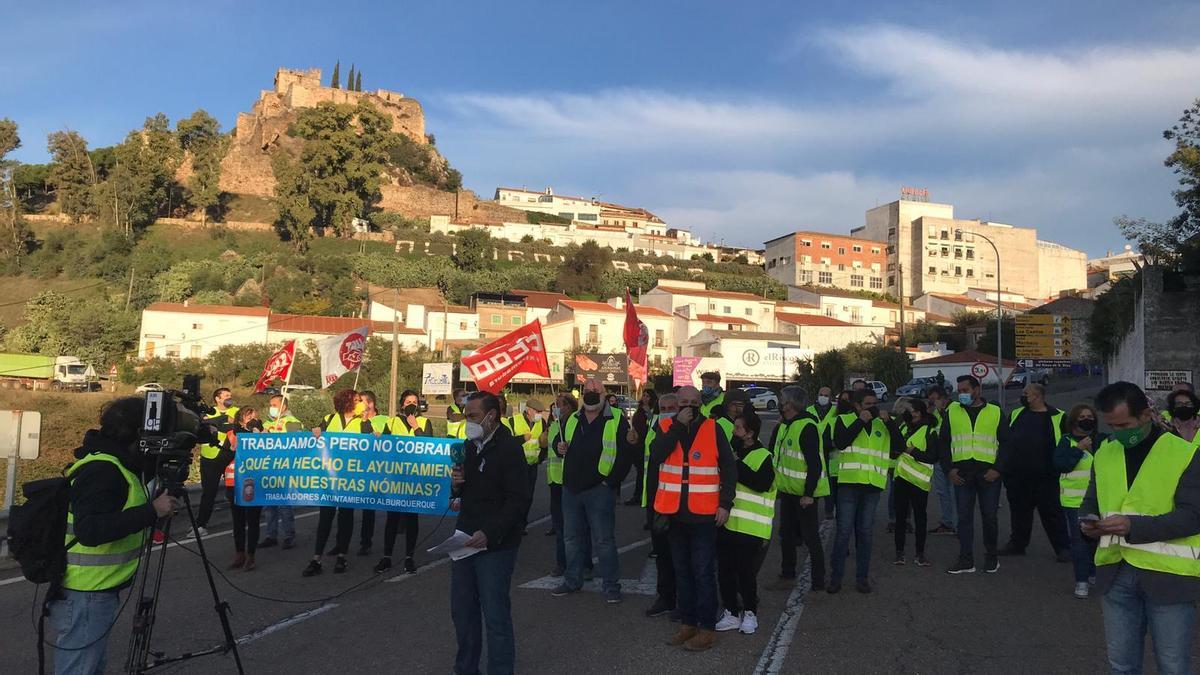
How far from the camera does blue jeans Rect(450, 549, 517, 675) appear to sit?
5.36m

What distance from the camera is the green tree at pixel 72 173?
3610 inches

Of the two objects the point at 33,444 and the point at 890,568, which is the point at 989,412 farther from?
the point at 33,444

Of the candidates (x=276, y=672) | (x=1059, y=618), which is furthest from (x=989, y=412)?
(x=276, y=672)

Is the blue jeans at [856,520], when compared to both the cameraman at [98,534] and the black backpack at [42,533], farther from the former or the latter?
the black backpack at [42,533]

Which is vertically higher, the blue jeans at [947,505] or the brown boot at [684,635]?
the blue jeans at [947,505]

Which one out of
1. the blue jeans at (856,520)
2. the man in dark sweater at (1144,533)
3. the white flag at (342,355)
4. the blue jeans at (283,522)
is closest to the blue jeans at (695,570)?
the blue jeans at (856,520)

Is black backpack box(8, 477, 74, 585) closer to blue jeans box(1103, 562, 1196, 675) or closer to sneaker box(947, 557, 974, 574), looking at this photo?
blue jeans box(1103, 562, 1196, 675)

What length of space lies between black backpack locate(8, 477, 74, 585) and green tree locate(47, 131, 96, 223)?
10137 cm

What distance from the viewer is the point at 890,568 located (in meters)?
9.41

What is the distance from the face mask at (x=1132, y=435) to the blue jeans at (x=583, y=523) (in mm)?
4737

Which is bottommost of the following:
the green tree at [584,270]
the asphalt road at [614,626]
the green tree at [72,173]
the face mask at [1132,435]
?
the asphalt road at [614,626]

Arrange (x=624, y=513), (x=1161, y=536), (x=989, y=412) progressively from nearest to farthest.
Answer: (x=1161, y=536) → (x=989, y=412) → (x=624, y=513)

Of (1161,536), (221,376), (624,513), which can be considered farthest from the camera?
(221,376)

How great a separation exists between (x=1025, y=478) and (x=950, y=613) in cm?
281
